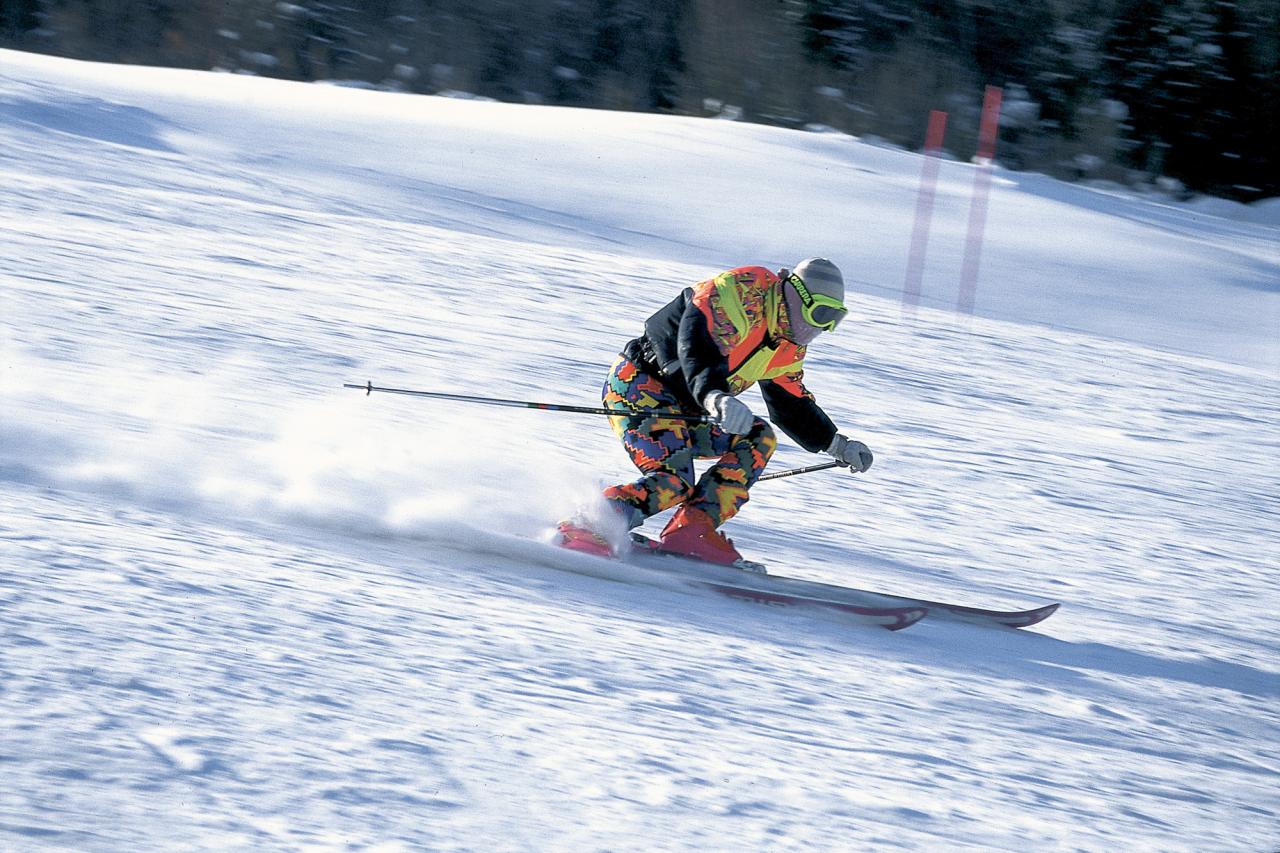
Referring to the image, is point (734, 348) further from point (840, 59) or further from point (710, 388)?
point (840, 59)

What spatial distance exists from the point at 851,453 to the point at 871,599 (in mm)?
570

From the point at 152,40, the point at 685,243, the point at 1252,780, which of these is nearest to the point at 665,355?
the point at 1252,780

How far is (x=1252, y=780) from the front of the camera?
376 centimetres

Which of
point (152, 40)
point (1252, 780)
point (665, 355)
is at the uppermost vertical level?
point (152, 40)

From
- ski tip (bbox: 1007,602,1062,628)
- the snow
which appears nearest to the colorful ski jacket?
the snow

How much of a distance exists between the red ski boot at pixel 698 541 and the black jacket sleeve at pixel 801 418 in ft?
1.49

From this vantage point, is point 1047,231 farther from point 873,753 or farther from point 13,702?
point 13,702

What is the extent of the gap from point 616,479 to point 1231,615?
246cm

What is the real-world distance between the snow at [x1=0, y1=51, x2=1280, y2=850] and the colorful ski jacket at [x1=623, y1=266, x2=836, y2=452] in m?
0.61

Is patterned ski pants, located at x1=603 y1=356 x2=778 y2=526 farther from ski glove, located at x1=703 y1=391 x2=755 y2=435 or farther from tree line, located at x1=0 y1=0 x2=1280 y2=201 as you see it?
tree line, located at x1=0 y1=0 x2=1280 y2=201

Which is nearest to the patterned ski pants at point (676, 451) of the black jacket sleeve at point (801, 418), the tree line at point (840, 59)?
the black jacket sleeve at point (801, 418)

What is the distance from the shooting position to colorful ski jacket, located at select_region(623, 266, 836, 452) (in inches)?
182

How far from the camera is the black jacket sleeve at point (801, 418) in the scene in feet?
16.8

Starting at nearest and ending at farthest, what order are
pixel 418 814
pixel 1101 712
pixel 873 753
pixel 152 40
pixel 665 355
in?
pixel 418 814, pixel 873 753, pixel 1101 712, pixel 665 355, pixel 152 40
